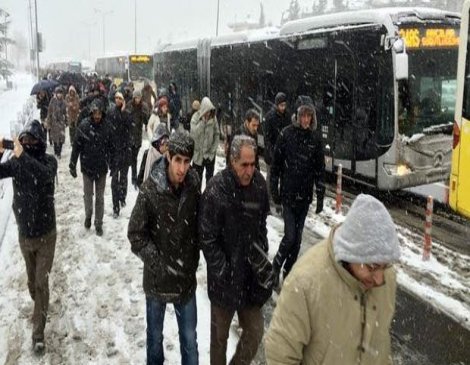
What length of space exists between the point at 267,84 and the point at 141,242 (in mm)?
12163

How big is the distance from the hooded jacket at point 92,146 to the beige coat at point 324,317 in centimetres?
631

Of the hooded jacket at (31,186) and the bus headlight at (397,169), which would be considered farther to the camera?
the bus headlight at (397,169)

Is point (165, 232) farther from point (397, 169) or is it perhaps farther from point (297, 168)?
point (397, 169)

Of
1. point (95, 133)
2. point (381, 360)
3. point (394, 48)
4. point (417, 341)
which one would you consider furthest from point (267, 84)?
point (381, 360)

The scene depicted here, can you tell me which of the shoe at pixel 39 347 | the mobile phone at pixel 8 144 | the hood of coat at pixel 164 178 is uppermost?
the mobile phone at pixel 8 144

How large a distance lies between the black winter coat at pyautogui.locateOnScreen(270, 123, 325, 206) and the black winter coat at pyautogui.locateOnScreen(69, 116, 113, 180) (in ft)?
10.5

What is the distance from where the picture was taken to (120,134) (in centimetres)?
948

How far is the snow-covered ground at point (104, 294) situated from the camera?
5.30m

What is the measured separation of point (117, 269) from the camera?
7.28 meters

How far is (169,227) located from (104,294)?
2.77 metres

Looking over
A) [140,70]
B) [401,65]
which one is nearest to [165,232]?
[401,65]

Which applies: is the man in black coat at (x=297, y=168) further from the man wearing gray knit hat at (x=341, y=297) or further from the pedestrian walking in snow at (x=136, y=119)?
the pedestrian walking in snow at (x=136, y=119)

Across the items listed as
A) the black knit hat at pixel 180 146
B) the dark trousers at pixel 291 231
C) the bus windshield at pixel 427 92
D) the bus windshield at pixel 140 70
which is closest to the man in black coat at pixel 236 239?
the black knit hat at pixel 180 146

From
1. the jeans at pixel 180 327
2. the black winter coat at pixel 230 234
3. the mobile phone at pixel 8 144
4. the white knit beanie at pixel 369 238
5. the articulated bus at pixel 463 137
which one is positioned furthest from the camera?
the articulated bus at pixel 463 137
